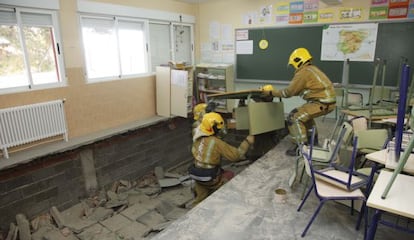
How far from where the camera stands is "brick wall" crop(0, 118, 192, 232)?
3436 millimetres

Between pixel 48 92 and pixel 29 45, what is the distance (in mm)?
656

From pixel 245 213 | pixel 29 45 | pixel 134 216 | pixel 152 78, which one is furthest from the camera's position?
pixel 152 78

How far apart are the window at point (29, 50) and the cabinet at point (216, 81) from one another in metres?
2.79

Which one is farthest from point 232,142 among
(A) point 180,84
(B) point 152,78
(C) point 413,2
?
(C) point 413,2

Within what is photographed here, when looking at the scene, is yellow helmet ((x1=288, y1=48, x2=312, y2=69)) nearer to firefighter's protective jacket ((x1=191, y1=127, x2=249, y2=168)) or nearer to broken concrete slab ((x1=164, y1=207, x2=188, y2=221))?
firefighter's protective jacket ((x1=191, y1=127, x2=249, y2=168))

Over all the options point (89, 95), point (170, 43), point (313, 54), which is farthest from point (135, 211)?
point (313, 54)

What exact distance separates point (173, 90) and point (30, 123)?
239 cm

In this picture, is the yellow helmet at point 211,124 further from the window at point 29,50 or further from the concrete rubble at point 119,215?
the window at point 29,50

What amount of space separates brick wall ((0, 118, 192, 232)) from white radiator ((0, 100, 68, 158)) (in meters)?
0.33

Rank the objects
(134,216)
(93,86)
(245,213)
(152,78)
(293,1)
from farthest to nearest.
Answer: (152,78) < (293,1) < (93,86) < (134,216) < (245,213)

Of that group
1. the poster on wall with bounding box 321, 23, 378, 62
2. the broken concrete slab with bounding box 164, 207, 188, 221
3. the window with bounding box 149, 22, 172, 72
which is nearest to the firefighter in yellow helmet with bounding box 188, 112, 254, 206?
the broken concrete slab with bounding box 164, 207, 188, 221

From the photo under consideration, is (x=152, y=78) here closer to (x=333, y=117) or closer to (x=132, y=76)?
(x=132, y=76)

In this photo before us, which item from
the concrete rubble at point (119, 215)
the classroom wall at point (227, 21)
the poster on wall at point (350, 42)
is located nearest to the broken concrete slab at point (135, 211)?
the concrete rubble at point (119, 215)

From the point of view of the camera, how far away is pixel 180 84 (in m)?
5.02
